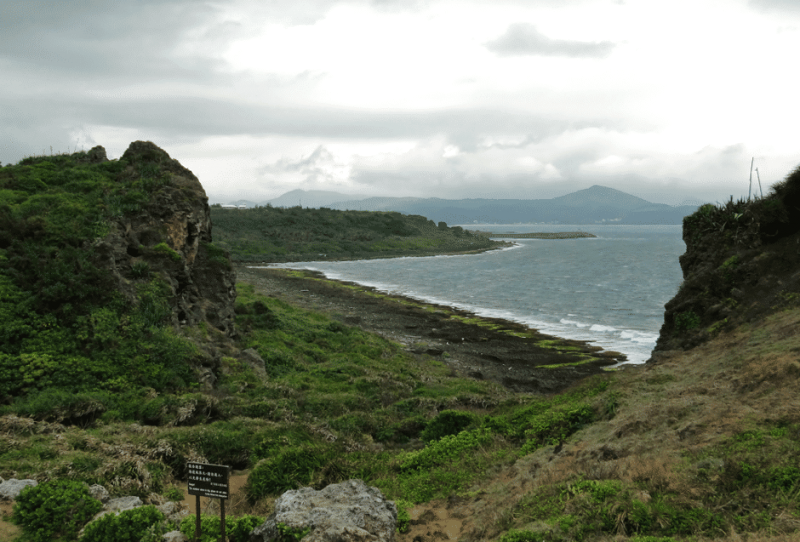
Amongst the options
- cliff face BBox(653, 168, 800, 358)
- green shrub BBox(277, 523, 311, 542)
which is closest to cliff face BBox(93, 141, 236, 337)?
green shrub BBox(277, 523, 311, 542)

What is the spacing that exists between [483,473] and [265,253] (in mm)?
121414

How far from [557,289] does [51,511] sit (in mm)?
67909

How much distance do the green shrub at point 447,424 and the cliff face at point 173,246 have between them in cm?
1029

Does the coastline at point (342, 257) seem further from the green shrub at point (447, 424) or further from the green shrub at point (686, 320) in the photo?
the green shrub at point (447, 424)

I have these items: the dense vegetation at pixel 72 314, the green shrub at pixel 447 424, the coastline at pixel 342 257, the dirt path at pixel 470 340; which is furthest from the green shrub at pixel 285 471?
the coastline at pixel 342 257

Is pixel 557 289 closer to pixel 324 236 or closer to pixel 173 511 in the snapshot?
pixel 173 511

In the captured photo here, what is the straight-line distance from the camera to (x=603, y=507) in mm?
7270

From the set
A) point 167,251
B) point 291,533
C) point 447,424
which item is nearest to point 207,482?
point 291,533

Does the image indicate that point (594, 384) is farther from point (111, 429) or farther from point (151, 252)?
point (151, 252)

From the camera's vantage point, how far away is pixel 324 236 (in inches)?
6058

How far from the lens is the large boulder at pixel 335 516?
712cm

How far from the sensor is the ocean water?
43413 mm

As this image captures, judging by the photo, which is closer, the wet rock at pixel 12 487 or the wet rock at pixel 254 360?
the wet rock at pixel 12 487

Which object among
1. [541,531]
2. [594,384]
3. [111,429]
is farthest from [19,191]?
[594,384]
